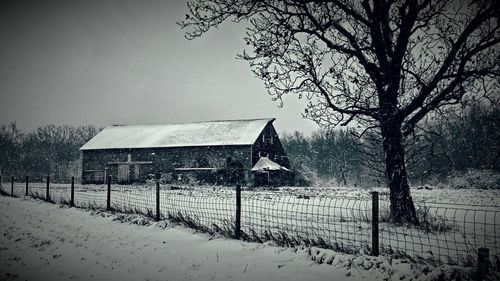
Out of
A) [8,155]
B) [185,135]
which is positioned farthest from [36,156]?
[185,135]

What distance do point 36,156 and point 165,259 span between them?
7227 centimetres

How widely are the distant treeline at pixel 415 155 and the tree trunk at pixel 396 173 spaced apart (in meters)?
15.6

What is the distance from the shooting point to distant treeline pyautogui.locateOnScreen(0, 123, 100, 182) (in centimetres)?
5916

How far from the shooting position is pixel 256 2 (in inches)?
388

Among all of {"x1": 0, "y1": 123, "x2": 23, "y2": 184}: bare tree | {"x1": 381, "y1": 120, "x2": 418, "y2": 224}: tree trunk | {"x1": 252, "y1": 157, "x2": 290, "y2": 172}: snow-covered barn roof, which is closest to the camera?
{"x1": 381, "y1": 120, "x2": 418, "y2": 224}: tree trunk

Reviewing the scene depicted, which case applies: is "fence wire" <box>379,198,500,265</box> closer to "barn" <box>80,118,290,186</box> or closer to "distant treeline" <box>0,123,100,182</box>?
"barn" <box>80,118,290,186</box>

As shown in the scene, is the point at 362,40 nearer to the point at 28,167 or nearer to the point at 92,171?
the point at 92,171

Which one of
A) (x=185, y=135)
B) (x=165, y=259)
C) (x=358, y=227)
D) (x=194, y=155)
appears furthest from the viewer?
(x=185, y=135)

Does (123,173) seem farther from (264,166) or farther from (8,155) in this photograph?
(8,155)

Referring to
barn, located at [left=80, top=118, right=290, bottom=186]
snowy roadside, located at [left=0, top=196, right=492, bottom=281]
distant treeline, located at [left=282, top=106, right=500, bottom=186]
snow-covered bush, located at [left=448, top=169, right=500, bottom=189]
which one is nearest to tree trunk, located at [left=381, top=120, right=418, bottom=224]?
snowy roadside, located at [left=0, top=196, right=492, bottom=281]

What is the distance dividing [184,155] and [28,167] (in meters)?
42.7

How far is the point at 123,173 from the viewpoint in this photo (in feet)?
131

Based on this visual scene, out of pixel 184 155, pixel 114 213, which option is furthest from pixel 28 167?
pixel 114 213

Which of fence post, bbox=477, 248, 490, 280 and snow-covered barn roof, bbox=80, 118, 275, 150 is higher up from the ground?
snow-covered barn roof, bbox=80, 118, 275, 150
